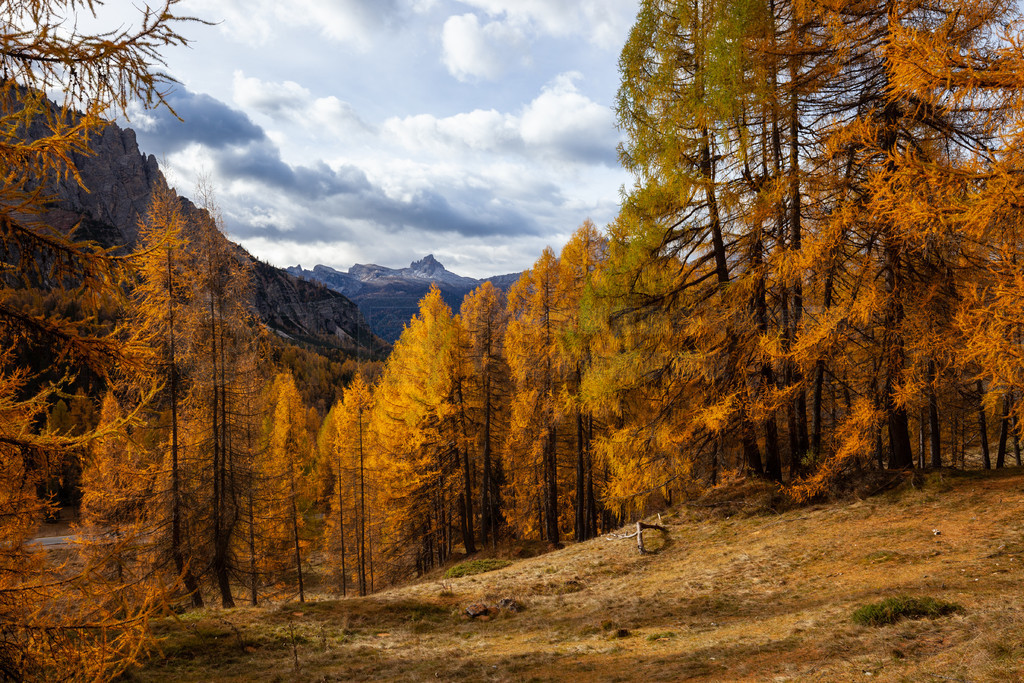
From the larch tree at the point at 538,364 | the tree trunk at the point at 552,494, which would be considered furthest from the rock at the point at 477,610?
the tree trunk at the point at 552,494

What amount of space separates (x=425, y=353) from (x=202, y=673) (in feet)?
43.5

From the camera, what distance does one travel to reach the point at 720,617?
24.8 feet

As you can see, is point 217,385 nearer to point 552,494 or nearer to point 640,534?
point 552,494

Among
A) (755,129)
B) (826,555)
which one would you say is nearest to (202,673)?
(826,555)

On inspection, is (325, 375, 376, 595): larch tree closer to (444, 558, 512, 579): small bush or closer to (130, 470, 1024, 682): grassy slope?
(444, 558, 512, 579): small bush

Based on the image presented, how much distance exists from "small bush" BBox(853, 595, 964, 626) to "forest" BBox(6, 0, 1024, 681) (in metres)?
3.47

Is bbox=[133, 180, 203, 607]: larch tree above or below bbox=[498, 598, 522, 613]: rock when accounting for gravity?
above

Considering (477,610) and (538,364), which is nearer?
(477,610)

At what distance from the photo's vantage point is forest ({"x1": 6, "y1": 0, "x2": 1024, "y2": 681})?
166 inches

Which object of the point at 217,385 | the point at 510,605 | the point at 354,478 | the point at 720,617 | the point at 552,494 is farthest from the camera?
the point at 354,478

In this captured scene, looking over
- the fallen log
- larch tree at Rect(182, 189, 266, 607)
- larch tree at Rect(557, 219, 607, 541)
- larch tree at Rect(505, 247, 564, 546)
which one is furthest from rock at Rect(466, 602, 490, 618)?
larch tree at Rect(182, 189, 266, 607)

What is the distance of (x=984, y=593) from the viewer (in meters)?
6.02

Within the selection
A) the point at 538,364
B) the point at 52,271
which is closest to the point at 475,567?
the point at 538,364

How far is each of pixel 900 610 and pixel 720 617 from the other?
2.40 meters
